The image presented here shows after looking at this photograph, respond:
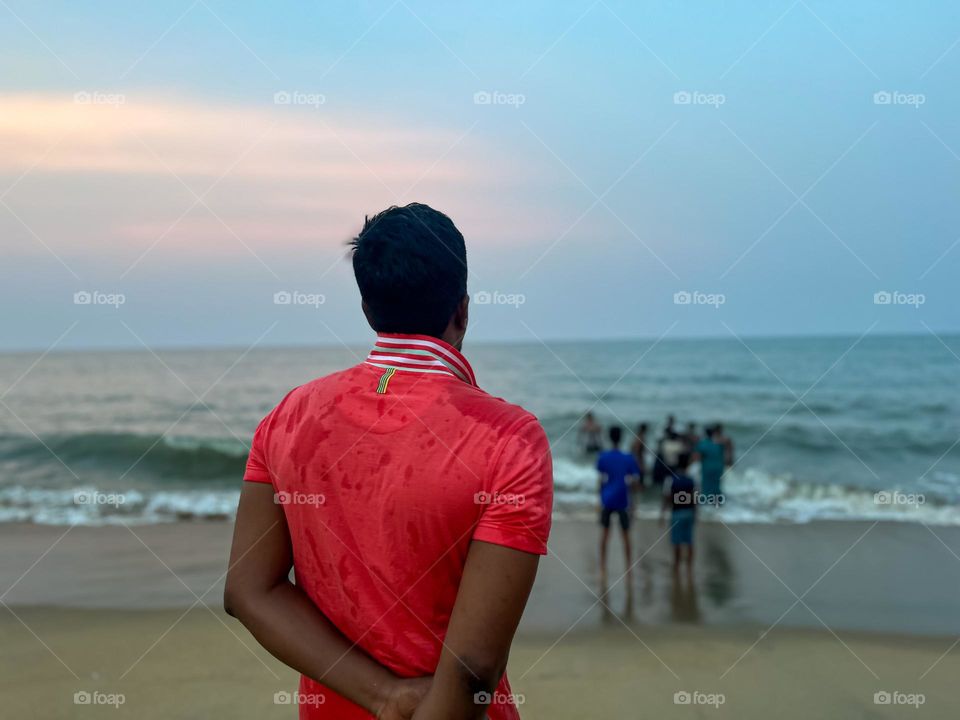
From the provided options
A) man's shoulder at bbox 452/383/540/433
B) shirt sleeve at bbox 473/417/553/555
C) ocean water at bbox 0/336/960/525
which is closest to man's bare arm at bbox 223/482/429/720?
shirt sleeve at bbox 473/417/553/555

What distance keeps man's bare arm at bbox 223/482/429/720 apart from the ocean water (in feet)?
36.5

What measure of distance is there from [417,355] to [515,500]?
303 millimetres

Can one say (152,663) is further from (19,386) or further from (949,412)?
(19,386)

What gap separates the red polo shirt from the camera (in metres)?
1.24

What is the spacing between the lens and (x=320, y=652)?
1.38m

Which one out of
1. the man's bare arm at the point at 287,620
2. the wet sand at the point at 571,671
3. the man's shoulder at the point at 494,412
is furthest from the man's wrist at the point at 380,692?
the wet sand at the point at 571,671

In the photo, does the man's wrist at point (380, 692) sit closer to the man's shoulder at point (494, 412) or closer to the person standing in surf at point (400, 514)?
the person standing in surf at point (400, 514)

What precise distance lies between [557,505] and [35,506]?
845 cm

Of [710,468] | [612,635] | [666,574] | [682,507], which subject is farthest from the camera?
[710,468]

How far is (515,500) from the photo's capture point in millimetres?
1226

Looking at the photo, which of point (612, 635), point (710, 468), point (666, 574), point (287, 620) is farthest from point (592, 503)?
point (287, 620)

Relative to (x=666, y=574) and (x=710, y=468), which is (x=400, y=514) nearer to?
(x=666, y=574)

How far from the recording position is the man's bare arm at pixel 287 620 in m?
1.35

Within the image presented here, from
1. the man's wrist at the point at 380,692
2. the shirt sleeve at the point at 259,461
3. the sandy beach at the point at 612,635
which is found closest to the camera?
the man's wrist at the point at 380,692
